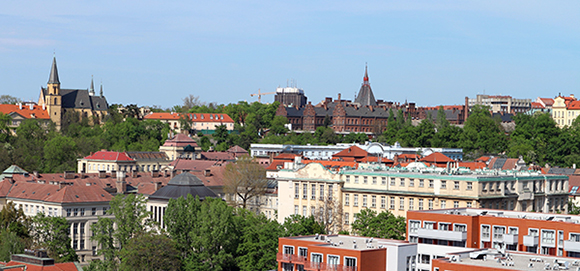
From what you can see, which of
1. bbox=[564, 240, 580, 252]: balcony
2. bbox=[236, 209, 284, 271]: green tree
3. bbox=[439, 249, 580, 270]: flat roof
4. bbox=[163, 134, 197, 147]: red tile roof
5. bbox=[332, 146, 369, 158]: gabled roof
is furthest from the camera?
bbox=[163, 134, 197, 147]: red tile roof

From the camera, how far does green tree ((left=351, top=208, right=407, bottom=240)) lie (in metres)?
64.1

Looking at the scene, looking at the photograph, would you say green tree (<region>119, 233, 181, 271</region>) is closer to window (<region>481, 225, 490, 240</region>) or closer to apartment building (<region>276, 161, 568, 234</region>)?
apartment building (<region>276, 161, 568, 234</region>)

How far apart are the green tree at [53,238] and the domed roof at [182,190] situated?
547 inches

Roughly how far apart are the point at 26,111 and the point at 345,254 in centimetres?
16295

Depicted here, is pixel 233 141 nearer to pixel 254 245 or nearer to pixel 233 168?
pixel 233 168

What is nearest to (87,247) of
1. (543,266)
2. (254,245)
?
(254,245)

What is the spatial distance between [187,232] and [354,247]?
2435 cm

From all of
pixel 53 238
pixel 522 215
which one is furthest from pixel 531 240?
pixel 53 238

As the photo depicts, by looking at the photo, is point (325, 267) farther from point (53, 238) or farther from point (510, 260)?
point (53, 238)

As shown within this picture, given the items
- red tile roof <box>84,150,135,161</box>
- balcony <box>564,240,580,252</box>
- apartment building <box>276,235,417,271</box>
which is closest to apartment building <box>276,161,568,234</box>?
balcony <box>564,240,580,252</box>

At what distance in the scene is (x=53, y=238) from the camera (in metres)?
73.0

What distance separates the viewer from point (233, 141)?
189 m

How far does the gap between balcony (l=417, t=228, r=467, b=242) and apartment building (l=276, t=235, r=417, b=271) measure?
360 centimetres

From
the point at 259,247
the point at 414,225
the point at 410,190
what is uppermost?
the point at 410,190
